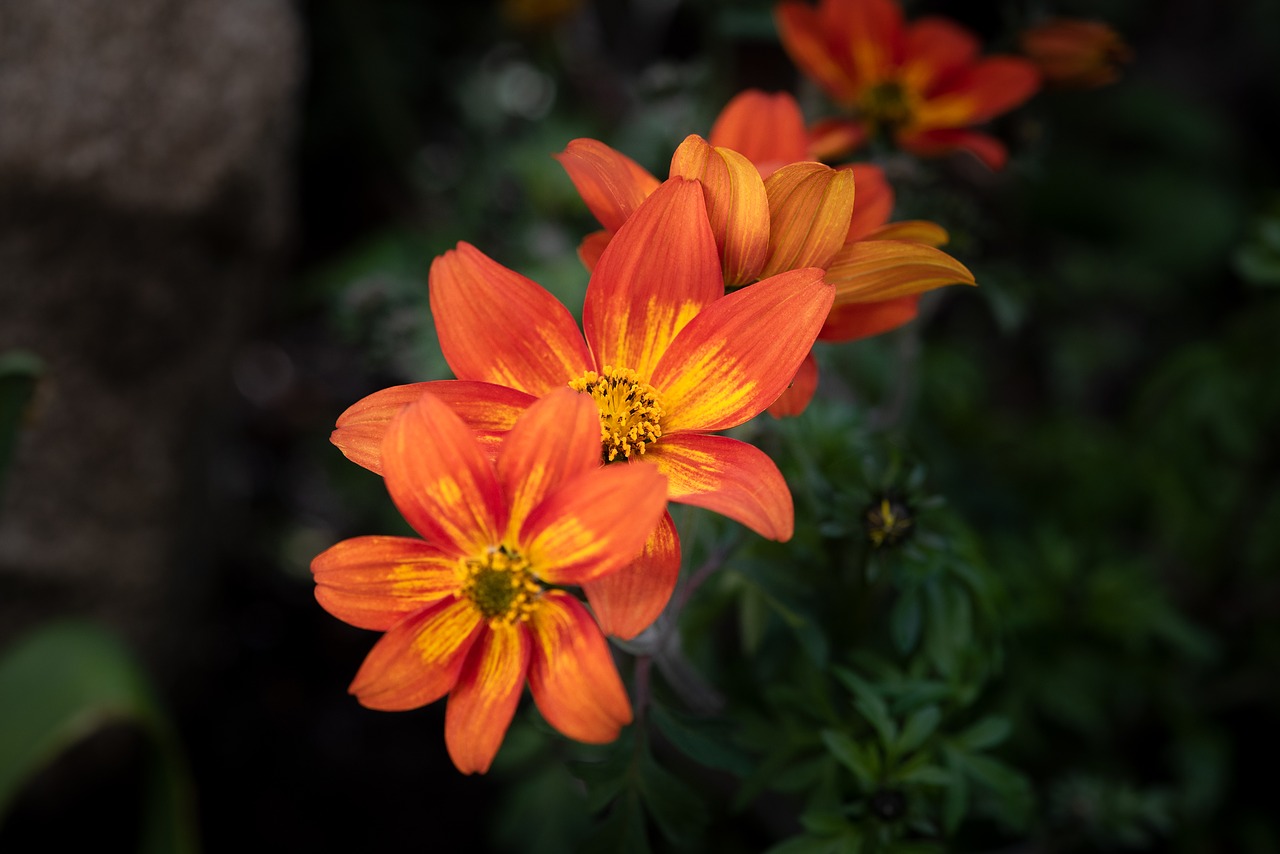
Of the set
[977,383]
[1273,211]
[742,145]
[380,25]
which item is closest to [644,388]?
[742,145]

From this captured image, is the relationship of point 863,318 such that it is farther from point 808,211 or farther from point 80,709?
point 80,709

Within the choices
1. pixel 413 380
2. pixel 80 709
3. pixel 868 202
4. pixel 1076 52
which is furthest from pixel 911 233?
pixel 80 709

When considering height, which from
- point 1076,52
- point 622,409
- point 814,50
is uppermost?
point 814,50

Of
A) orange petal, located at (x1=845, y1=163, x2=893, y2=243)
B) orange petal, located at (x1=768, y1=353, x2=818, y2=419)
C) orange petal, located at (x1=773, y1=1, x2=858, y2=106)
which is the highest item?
orange petal, located at (x1=773, y1=1, x2=858, y2=106)

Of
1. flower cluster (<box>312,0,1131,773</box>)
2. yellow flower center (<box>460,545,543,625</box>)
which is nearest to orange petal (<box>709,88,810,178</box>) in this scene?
flower cluster (<box>312,0,1131,773</box>)

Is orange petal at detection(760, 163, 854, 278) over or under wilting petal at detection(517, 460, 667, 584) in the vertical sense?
over

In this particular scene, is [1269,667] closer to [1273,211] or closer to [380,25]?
[1273,211]

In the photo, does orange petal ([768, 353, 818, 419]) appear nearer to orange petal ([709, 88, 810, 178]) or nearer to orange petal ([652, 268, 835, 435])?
orange petal ([652, 268, 835, 435])
